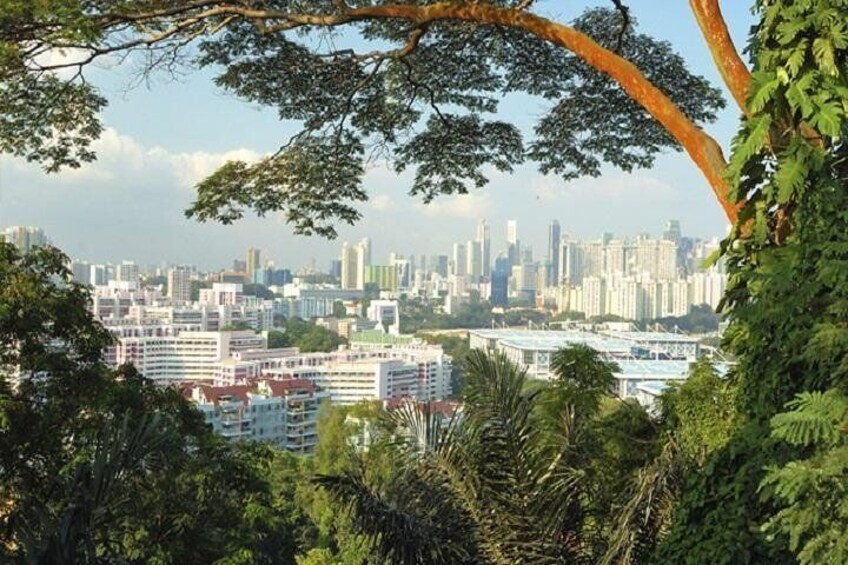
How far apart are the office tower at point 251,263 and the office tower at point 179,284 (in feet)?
17.8

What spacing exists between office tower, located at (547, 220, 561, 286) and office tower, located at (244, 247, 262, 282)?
90.7 ft

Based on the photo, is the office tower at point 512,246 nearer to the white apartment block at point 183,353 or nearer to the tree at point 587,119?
the white apartment block at point 183,353

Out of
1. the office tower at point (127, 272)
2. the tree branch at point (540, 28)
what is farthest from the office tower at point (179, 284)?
the tree branch at point (540, 28)

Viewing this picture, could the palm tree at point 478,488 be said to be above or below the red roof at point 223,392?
above

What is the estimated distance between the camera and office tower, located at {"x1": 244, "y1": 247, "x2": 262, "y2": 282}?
78.8m

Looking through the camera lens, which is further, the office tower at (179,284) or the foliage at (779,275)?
the office tower at (179,284)

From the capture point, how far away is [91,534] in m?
1.89

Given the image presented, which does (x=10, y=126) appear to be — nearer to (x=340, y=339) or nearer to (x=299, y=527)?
(x=299, y=527)

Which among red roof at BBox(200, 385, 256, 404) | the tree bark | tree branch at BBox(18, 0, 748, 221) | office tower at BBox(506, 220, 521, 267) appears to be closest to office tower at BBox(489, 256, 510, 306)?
office tower at BBox(506, 220, 521, 267)

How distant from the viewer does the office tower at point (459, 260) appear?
76031mm

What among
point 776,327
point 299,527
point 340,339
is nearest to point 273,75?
point 776,327

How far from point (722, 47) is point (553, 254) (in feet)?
206

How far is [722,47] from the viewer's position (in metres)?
3.21

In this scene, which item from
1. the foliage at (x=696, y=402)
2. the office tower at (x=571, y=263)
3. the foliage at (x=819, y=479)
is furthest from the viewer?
the office tower at (x=571, y=263)
